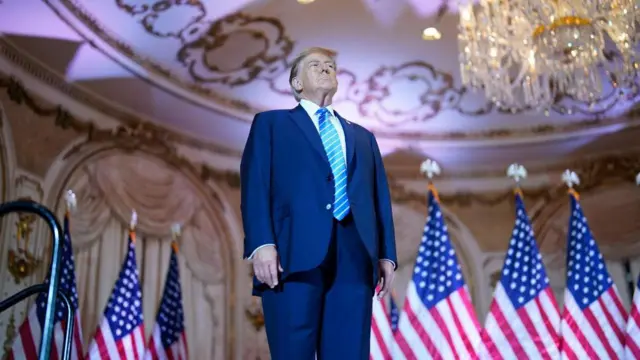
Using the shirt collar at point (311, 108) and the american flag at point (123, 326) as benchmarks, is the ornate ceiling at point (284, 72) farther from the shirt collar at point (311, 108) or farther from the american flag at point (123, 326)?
the shirt collar at point (311, 108)

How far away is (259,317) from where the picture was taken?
705 cm

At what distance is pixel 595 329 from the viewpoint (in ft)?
17.3

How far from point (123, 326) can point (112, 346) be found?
17 cm

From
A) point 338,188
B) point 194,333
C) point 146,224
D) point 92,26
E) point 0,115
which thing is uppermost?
point 92,26

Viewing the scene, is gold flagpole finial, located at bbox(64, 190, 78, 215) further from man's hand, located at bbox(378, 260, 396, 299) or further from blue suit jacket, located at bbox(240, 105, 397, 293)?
man's hand, located at bbox(378, 260, 396, 299)

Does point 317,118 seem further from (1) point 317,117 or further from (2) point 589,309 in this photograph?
(2) point 589,309

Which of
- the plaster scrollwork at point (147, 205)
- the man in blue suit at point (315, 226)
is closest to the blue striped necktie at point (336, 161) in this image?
the man in blue suit at point (315, 226)

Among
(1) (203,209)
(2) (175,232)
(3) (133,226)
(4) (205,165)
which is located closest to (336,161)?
(3) (133,226)

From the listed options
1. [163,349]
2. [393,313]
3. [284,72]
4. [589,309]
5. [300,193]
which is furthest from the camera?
[393,313]

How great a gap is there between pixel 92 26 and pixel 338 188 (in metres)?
4.22

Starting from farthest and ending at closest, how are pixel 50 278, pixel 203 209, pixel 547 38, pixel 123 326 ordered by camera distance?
pixel 203 209 → pixel 123 326 → pixel 547 38 → pixel 50 278

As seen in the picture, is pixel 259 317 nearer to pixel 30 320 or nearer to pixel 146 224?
pixel 146 224

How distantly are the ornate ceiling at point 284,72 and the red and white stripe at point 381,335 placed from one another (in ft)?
7.37

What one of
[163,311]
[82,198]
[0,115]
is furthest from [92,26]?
[163,311]
